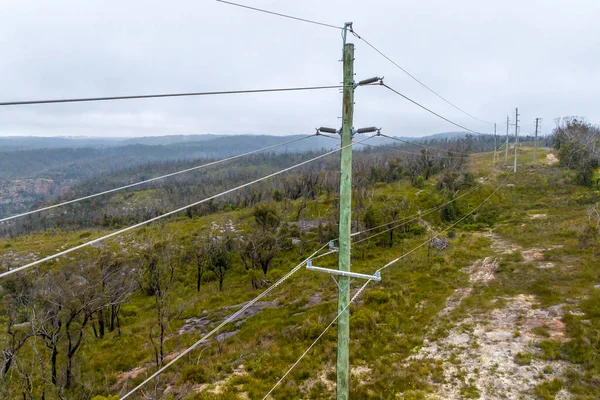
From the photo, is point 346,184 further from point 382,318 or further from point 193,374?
point 382,318

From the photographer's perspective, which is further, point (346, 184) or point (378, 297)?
point (378, 297)

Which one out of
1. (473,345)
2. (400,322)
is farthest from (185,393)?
(473,345)

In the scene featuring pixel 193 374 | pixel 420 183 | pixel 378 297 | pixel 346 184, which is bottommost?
pixel 193 374

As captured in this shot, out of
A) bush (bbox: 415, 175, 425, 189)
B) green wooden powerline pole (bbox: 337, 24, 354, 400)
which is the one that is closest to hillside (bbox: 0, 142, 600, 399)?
green wooden powerline pole (bbox: 337, 24, 354, 400)

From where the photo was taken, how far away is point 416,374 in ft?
45.2

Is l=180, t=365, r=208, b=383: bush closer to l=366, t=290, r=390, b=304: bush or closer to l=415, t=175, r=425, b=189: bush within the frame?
l=366, t=290, r=390, b=304: bush

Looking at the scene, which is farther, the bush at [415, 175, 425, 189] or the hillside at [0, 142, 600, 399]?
the bush at [415, 175, 425, 189]

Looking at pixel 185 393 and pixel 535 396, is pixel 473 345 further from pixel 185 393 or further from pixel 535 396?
pixel 185 393

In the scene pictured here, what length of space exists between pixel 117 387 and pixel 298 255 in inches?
964

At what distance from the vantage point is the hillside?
13844mm

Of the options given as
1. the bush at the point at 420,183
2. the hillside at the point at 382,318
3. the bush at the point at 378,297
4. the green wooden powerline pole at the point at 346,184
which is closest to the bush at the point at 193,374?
the hillside at the point at 382,318

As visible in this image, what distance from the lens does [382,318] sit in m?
19.6

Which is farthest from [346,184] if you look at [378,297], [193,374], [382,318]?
[378,297]

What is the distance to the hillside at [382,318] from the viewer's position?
45.4ft
